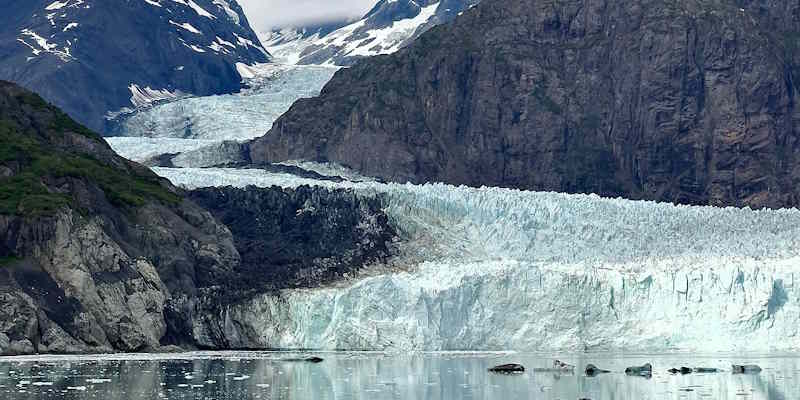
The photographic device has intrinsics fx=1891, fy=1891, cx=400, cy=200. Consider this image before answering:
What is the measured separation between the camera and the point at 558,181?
148375mm

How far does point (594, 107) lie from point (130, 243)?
58.2 metres

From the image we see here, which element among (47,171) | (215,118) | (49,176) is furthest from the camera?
(215,118)

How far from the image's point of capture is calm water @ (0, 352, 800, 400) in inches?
2749

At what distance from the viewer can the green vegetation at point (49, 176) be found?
331 feet

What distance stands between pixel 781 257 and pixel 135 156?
67.0m

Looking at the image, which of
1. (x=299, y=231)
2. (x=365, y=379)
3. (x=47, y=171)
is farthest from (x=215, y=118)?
(x=365, y=379)

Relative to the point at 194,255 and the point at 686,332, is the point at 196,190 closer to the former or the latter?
the point at 194,255

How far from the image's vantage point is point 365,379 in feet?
253

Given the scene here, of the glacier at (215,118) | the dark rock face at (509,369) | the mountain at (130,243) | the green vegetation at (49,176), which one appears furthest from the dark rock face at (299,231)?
the glacier at (215,118)

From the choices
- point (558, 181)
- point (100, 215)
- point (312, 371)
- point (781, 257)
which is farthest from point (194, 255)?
point (558, 181)

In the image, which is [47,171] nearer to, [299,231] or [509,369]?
[299,231]

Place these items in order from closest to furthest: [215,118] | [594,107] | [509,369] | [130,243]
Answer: [509,369]
[130,243]
[594,107]
[215,118]

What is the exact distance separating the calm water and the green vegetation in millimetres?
13834

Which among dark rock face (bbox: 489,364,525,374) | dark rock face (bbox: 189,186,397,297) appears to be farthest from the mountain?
dark rock face (bbox: 489,364,525,374)
